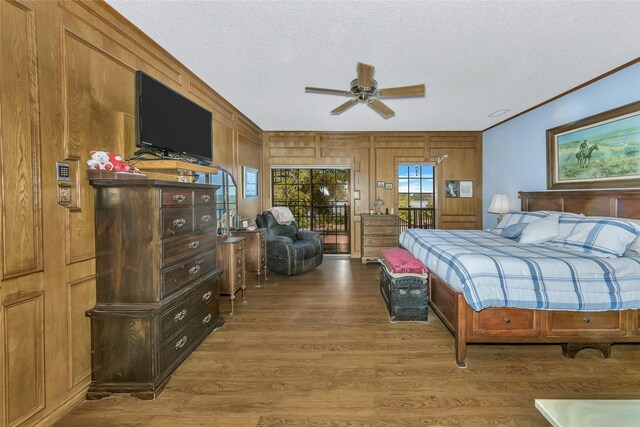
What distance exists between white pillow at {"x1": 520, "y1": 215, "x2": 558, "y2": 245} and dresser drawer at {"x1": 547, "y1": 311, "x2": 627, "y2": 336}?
100 centimetres

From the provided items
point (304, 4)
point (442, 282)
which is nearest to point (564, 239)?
point (442, 282)

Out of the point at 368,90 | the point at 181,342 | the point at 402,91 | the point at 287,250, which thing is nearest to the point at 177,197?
the point at 181,342

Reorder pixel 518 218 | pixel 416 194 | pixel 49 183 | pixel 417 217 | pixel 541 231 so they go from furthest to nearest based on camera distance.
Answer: pixel 417 217, pixel 416 194, pixel 518 218, pixel 541 231, pixel 49 183

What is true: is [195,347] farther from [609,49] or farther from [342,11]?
[609,49]

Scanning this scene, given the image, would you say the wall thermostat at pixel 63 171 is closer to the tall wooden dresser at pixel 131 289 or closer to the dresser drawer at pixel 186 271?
the tall wooden dresser at pixel 131 289

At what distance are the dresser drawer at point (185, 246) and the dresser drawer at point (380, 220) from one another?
3.61m

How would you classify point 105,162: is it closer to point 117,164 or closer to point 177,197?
point 117,164

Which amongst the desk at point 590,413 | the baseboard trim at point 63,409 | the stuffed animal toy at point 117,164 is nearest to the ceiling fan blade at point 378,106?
the stuffed animal toy at point 117,164

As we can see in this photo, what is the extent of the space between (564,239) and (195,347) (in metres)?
3.79

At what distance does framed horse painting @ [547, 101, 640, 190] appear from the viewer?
9.82ft

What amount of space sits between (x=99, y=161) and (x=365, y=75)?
2.27 metres

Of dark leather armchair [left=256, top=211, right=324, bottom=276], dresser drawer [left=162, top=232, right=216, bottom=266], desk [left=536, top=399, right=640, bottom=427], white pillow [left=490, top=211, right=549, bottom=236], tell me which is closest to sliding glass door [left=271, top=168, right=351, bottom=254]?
dark leather armchair [left=256, top=211, right=324, bottom=276]

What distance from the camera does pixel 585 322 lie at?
2.22m

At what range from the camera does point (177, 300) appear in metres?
2.06
